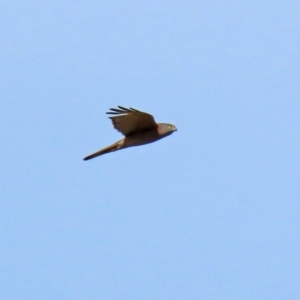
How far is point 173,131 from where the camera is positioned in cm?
4931

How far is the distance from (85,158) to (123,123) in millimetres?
1719

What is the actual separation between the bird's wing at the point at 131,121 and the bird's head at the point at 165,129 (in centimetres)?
15

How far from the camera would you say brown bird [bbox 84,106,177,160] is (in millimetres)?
48656

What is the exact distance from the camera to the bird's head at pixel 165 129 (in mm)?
49188

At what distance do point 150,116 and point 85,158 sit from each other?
2.35 metres

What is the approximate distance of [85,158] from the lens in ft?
164

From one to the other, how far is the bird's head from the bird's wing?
6.1 inches

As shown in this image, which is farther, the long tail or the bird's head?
the long tail

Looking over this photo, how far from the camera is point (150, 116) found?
48.7 meters

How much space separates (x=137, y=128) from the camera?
49.2 meters

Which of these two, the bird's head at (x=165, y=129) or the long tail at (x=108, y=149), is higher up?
the bird's head at (x=165, y=129)

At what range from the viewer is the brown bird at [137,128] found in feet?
160

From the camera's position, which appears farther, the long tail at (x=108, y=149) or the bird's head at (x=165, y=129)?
the long tail at (x=108, y=149)

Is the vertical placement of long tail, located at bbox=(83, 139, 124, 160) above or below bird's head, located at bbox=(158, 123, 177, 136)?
below
